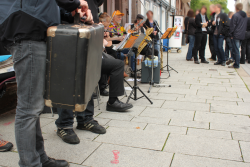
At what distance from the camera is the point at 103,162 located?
87.6 inches

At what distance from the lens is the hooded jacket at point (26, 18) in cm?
159

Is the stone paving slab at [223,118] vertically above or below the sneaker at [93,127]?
below

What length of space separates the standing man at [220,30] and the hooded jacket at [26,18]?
7.87 m

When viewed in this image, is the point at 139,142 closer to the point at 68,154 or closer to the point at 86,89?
the point at 68,154

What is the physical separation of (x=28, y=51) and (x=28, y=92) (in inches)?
11.4

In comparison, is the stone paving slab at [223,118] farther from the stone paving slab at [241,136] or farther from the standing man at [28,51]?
the standing man at [28,51]

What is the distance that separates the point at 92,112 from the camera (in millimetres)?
2979

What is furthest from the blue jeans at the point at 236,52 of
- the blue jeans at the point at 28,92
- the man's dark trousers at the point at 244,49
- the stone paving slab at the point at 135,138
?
the blue jeans at the point at 28,92

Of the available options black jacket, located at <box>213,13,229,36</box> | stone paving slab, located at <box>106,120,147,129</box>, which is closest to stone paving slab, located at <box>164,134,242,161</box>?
stone paving slab, located at <box>106,120,147,129</box>

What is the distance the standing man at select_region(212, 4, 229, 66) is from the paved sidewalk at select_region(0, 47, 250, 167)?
434cm

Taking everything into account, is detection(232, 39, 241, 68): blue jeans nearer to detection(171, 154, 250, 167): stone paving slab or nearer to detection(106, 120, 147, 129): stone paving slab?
detection(106, 120, 147, 129): stone paving slab

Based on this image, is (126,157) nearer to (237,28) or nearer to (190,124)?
(190,124)

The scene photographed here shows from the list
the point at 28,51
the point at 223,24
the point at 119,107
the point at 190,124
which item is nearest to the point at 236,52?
the point at 223,24

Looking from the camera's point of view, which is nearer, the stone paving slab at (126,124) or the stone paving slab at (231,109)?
the stone paving slab at (126,124)
